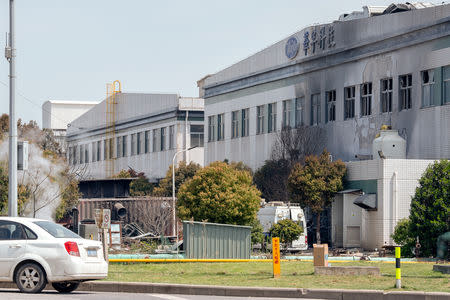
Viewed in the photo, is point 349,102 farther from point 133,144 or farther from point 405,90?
point 133,144

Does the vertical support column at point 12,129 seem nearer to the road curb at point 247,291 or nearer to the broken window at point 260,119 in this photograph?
the road curb at point 247,291

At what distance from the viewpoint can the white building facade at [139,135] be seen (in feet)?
291

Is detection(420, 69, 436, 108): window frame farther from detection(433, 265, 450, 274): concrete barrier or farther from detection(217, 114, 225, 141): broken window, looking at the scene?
detection(433, 265, 450, 274): concrete barrier

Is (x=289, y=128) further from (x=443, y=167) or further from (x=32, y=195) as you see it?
(x=443, y=167)

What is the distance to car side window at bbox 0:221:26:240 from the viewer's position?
758 inches

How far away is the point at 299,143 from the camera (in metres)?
65.2

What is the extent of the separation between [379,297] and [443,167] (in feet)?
77.6

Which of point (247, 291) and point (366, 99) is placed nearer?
point (247, 291)

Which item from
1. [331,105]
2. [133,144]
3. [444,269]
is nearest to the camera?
[444,269]

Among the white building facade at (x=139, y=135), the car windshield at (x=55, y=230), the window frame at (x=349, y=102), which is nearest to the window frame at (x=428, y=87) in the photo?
the window frame at (x=349, y=102)

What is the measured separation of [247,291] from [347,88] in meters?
43.3

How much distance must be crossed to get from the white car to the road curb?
1154 mm

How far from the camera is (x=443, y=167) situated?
40844mm

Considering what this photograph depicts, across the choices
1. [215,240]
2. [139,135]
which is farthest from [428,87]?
[139,135]
